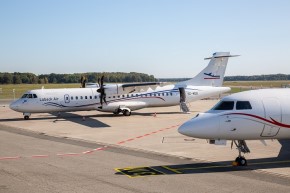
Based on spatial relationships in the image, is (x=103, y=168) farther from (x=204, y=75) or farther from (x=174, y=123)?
(x=204, y=75)

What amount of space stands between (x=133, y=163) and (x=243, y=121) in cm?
552

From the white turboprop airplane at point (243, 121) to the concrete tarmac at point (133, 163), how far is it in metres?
1.47

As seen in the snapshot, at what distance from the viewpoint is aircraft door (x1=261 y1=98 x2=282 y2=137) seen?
15.3 meters

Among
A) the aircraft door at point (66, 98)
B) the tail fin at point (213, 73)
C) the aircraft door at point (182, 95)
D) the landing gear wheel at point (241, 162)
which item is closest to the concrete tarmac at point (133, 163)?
the landing gear wheel at point (241, 162)

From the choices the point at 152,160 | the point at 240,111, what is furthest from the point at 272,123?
the point at 152,160

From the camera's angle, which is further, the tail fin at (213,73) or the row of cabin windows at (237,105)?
the tail fin at (213,73)

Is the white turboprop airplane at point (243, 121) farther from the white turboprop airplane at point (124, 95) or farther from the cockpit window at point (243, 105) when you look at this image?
the white turboprop airplane at point (124, 95)

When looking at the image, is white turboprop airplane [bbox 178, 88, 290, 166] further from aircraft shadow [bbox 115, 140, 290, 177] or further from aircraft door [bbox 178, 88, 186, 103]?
aircraft door [bbox 178, 88, 186, 103]

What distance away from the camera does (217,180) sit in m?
13.5

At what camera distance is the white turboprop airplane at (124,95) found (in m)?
36.9

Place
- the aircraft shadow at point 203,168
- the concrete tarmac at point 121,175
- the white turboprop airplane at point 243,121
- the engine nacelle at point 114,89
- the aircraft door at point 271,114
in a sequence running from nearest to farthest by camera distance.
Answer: the concrete tarmac at point 121,175
the aircraft shadow at point 203,168
the white turboprop airplane at point 243,121
the aircraft door at point 271,114
the engine nacelle at point 114,89

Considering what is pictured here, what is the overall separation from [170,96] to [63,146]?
836 inches

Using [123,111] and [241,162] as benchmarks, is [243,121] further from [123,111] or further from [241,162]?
[123,111]

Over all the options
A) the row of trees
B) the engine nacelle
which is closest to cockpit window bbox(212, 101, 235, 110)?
the engine nacelle
